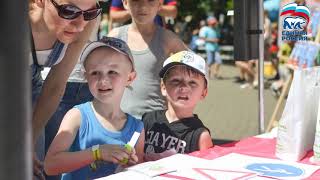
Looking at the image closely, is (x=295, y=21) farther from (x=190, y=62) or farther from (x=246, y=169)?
(x=246, y=169)

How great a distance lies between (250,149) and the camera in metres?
1.80

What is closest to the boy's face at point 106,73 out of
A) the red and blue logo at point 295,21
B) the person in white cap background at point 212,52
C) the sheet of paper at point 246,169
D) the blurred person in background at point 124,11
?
the sheet of paper at point 246,169

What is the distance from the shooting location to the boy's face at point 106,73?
1590 millimetres

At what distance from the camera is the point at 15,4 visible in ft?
2.06

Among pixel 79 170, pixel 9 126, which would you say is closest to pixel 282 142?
pixel 79 170

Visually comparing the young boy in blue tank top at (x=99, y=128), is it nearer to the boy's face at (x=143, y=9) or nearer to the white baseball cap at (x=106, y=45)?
the white baseball cap at (x=106, y=45)

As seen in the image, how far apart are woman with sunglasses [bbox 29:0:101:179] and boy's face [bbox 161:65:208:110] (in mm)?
351

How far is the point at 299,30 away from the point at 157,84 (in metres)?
0.67

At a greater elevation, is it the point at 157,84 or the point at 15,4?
the point at 15,4

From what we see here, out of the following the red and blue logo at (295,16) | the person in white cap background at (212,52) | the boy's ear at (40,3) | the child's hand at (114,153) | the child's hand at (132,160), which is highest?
the boy's ear at (40,3)

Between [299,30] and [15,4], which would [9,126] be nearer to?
[15,4]

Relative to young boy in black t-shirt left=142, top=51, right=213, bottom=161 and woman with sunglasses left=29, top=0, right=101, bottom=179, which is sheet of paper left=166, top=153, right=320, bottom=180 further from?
woman with sunglasses left=29, top=0, right=101, bottom=179

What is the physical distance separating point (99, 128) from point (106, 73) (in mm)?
183

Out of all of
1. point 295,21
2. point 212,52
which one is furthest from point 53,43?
point 212,52
